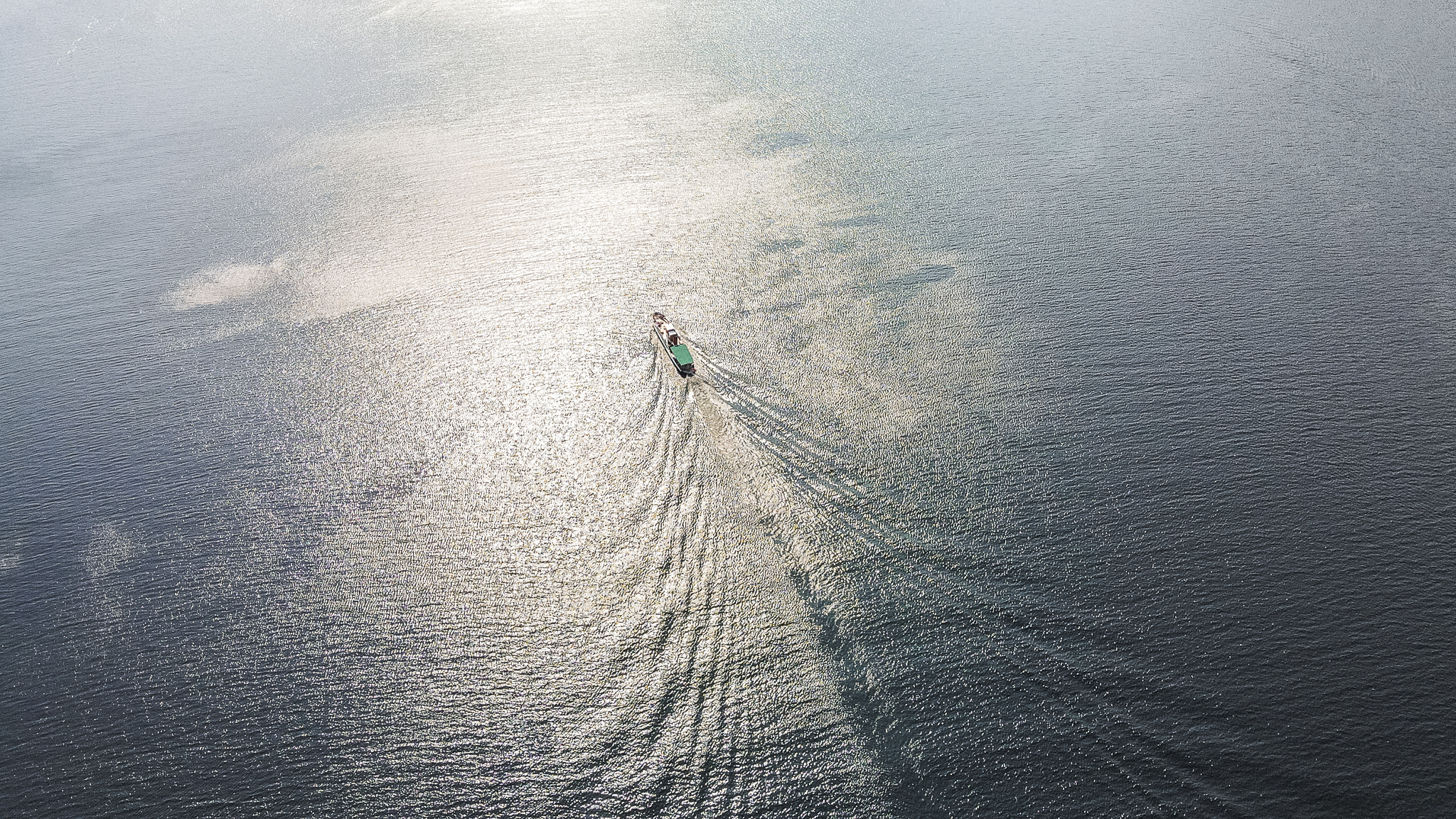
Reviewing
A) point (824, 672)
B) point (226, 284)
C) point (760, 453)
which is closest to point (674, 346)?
point (760, 453)

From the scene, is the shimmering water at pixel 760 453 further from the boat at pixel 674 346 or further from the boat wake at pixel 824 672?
the boat at pixel 674 346

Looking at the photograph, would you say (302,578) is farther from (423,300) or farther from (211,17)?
(211,17)

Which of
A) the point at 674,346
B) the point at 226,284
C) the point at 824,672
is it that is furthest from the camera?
the point at 226,284

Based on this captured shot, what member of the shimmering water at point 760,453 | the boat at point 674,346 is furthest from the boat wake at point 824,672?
the boat at point 674,346

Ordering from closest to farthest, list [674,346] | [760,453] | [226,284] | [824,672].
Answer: [824,672]
[760,453]
[674,346]
[226,284]

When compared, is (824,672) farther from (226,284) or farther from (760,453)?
(226,284)

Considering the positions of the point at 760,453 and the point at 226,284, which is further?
the point at 226,284

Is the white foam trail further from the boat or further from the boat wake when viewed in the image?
the boat wake
